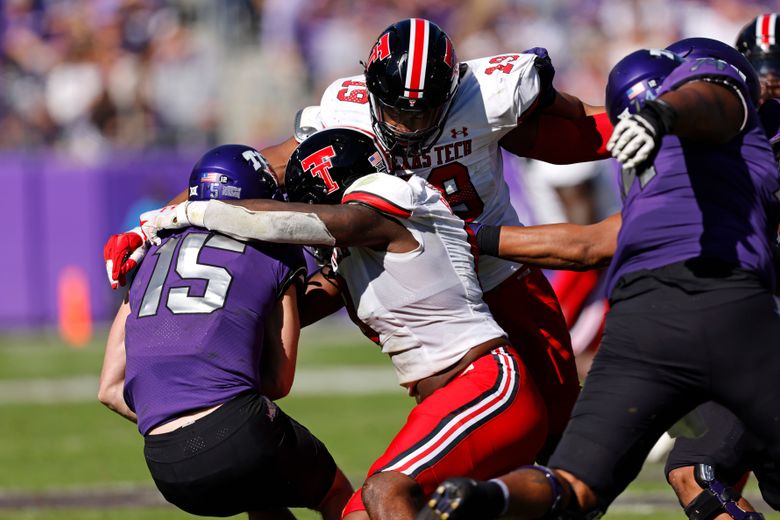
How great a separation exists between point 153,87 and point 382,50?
39.3 feet

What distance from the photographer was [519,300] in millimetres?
5207

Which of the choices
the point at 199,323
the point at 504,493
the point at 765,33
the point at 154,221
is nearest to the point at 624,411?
the point at 504,493

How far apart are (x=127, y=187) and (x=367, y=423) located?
703 centimetres

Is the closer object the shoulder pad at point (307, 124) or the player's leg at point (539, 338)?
the player's leg at point (539, 338)

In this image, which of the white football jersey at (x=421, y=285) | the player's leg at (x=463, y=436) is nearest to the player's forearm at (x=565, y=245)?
the white football jersey at (x=421, y=285)

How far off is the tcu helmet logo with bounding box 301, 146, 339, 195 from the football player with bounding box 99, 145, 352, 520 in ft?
0.95

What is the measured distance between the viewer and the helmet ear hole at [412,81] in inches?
189

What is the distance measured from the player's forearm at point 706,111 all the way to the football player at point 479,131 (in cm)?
115

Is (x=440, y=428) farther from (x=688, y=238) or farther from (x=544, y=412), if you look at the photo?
(x=688, y=238)

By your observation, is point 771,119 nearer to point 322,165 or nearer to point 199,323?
point 322,165

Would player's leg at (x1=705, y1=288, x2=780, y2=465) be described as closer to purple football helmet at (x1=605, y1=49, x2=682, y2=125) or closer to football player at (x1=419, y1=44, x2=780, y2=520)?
football player at (x1=419, y1=44, x2=780, y2=520)

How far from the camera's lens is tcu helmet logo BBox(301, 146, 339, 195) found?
460 centimetres

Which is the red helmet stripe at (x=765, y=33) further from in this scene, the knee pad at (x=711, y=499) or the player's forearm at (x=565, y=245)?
the knee pad at (x=711, y=499)

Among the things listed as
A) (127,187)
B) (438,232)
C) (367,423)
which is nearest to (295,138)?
(438,232)
